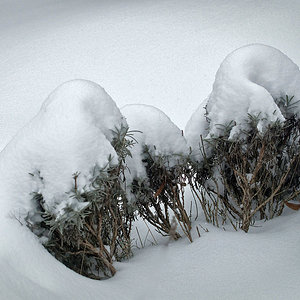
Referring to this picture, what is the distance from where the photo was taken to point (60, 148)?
6.45 ft

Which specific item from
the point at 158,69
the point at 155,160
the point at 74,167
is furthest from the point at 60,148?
the point at 158,69

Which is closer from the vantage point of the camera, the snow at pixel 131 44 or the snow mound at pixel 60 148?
the snow mound at pixel 60 148

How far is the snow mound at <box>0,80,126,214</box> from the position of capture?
1963 mm

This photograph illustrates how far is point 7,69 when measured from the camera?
718 cm

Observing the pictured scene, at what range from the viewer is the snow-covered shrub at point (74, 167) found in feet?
6.41

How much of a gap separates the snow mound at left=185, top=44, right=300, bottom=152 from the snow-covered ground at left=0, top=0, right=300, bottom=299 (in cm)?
73

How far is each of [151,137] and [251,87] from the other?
2.29 feet

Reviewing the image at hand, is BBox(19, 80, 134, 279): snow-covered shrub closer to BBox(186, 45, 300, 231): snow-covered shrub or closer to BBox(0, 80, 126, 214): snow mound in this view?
BBox(0, 80, 126, 214): snow mound

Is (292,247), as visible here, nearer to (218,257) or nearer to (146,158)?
(218,257)

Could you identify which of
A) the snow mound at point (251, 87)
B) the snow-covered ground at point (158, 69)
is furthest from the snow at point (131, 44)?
the snow mound at point (251, 87)

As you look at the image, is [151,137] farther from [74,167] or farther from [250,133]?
[74,167]

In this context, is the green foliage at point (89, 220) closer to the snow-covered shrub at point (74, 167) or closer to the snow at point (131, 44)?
the snow-covered shrub at point (74, 167)

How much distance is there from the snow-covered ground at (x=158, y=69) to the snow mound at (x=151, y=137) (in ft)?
1.83

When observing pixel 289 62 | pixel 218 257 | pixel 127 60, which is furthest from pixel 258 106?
pixel 127 60
